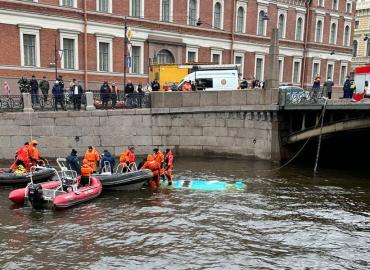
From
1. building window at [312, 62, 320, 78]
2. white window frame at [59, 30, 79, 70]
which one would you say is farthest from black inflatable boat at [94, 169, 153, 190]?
building window at [312, 62, 320, 78]

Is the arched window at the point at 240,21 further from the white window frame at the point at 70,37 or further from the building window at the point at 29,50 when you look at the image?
the building window at the point at 29,50

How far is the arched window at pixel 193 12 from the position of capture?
37.5 m

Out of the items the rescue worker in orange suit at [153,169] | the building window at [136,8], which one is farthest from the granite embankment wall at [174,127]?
the building window at [136,8]

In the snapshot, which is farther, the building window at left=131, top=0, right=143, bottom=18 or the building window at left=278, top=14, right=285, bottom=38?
the building window at left=278, top=14, right=285, bottom=38

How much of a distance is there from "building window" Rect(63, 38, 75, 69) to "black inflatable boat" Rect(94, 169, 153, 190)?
54.3ft

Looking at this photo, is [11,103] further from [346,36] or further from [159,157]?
[346,36]

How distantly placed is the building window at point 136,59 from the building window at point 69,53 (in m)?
5.24

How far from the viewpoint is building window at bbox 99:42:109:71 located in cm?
3244

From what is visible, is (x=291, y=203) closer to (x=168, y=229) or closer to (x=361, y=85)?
(x=168, y=229)

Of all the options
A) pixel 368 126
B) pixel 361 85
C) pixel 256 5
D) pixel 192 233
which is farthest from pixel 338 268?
pixel 256 5

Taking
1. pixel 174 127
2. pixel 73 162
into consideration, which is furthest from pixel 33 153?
pixel 174 127

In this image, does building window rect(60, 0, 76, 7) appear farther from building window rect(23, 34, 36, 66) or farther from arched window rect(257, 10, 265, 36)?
arched window rect(257, 10, 265, 36)

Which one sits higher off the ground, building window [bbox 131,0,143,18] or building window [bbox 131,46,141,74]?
building window [bbox 131,0,143,18]

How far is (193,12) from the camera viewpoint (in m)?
37.9
